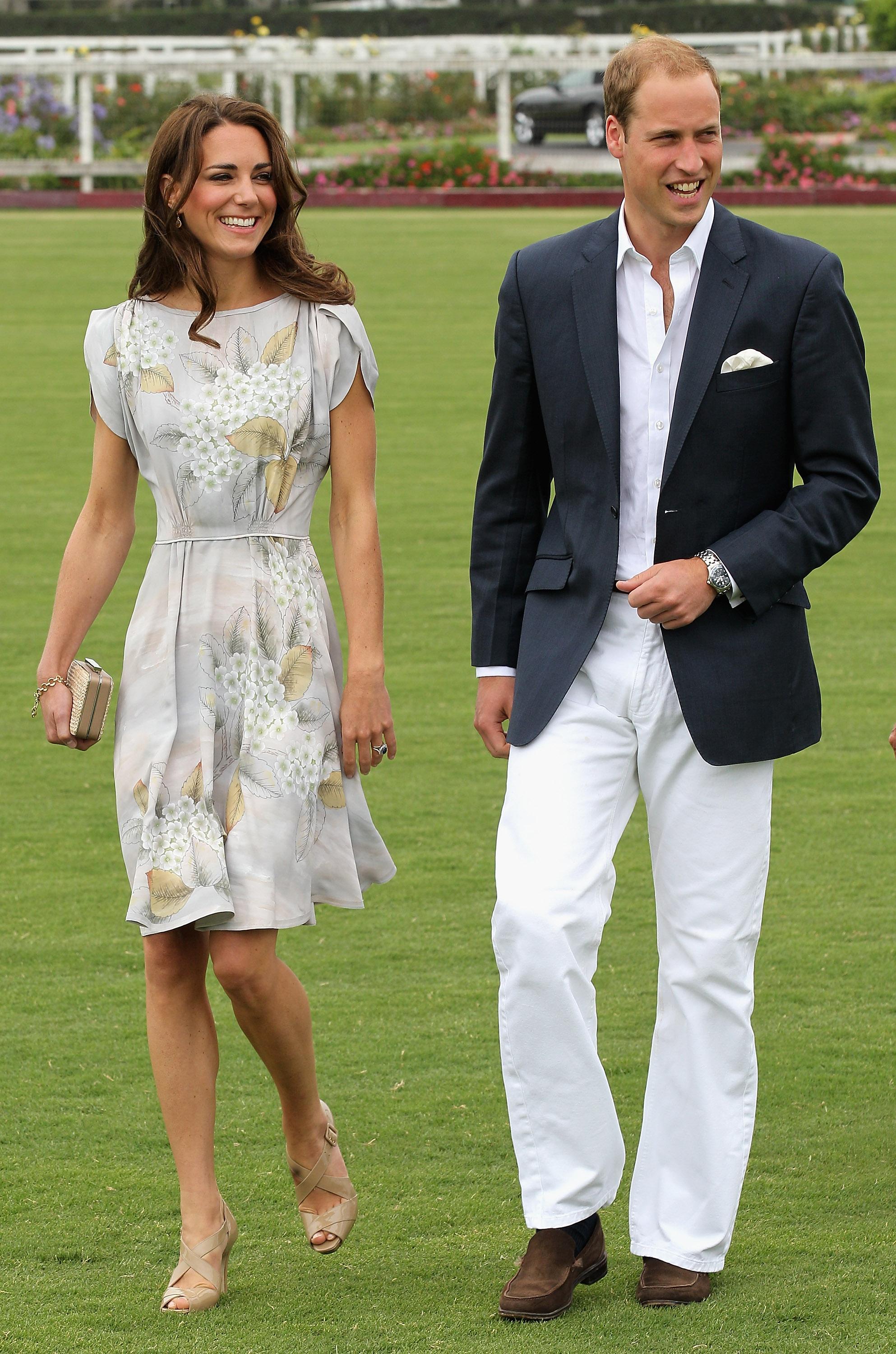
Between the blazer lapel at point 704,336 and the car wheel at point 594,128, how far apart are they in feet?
117

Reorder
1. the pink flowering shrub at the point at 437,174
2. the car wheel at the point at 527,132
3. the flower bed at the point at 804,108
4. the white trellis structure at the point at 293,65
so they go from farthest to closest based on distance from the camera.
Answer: the car wheel at the point at 527,132 < the flower bed at the point at 804,108 < the white trellis structure at the point at 293,65 < the pink flowering shrub at the point at 437,174

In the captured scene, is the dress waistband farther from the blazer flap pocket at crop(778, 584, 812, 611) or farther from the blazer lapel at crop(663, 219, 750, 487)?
the blazer flap pocket at crop(778, 584, 812, 611)

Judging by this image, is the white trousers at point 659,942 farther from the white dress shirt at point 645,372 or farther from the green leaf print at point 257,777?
the green leaf print at point 257,777

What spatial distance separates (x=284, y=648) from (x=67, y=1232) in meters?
1.20

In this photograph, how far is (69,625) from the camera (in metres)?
3.63

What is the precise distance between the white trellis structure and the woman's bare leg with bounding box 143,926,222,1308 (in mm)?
31638

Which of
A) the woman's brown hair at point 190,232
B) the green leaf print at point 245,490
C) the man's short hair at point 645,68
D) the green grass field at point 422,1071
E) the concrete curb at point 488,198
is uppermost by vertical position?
the man's short hair at point 645,68

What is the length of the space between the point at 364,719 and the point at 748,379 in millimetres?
918

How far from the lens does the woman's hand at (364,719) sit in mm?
3598

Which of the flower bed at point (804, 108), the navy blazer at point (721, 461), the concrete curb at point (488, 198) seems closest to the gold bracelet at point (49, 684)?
the navy blazer at point (721, 461)

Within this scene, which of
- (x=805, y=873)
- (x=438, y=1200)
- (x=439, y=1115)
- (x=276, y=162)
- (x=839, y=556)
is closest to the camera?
(x=276, y=162)

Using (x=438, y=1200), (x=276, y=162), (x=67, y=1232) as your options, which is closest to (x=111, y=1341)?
(x=67, y=1232)

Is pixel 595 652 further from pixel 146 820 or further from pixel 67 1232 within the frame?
pixel 67 1232

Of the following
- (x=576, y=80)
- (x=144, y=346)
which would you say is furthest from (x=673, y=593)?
(x=576, y=80)
